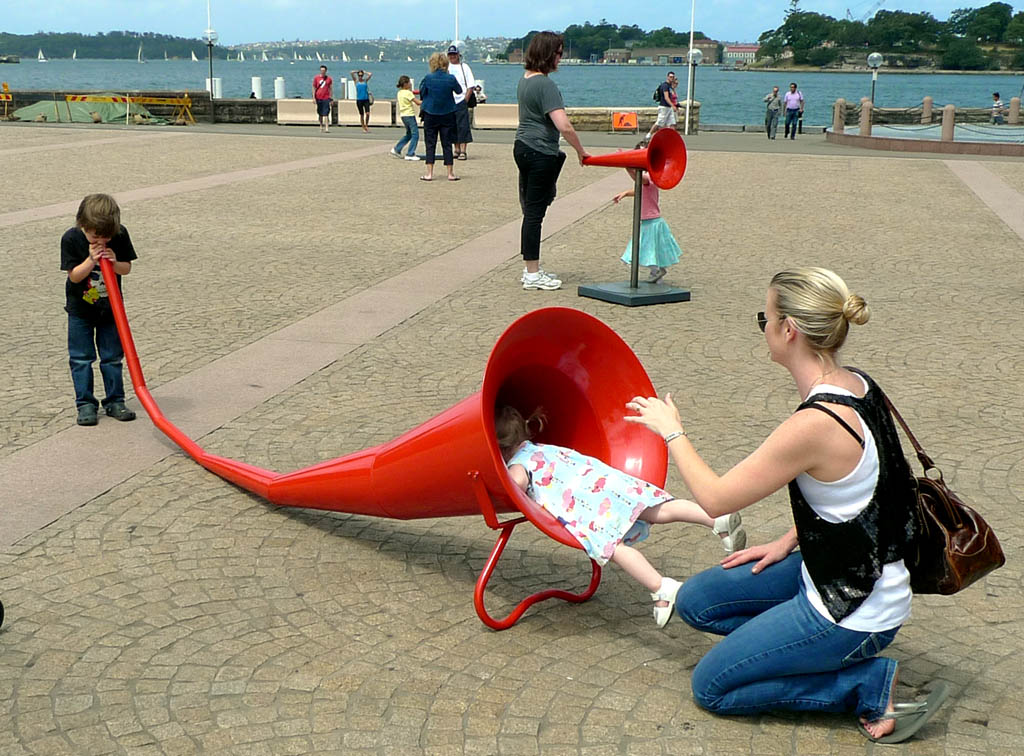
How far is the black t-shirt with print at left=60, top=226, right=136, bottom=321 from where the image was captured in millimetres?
5449

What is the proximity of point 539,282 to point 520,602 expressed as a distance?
16.8 feet

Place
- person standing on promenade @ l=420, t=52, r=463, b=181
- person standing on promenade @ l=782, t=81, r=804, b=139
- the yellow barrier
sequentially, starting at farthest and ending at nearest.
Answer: the yellow barrier
person standing on promenade @ l=782, t=81, r=804, b=139
person standing on promenade @ l=420, t=52, r=463, b=181

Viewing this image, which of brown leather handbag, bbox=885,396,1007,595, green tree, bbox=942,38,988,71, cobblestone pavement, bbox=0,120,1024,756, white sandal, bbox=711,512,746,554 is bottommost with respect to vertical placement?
Result: cobblestone pavement, bbox=0,120,1024,756

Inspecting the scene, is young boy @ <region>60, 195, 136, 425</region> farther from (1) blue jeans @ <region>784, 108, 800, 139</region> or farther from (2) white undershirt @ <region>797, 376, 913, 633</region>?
(1) blue jeans @ <region>784, 108, 800, 139</region>

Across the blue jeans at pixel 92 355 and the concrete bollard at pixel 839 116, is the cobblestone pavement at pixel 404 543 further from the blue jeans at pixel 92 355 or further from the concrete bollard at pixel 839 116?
the concrete bollard at pixel 839 116

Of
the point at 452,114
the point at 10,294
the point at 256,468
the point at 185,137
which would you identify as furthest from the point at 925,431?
the point at 185,137

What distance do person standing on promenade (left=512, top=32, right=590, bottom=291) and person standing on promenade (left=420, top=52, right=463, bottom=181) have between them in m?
6.97

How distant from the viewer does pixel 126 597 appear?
12.6ft

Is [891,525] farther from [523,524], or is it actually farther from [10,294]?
[10,294]

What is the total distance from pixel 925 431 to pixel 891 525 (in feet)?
9.29

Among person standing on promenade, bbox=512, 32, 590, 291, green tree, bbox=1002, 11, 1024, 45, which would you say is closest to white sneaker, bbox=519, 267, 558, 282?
person standing on promenade, bbox=512, 32, 590, 291

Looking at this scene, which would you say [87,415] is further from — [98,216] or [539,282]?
[539,282]

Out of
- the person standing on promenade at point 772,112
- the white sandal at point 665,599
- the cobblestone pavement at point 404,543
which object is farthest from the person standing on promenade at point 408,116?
the white sandal at point 665,599

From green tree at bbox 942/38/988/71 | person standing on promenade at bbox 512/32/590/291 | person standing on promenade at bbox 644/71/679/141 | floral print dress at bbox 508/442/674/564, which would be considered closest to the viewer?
floral print dress at bbox 508/442/674/564
